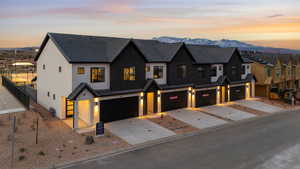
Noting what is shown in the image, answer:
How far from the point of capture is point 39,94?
26.2m

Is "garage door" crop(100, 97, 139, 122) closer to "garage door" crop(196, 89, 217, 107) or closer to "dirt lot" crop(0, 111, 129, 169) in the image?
"dirt lot" crop(0, 111, 129, 169)

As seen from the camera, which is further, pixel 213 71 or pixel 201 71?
pixel 213 71

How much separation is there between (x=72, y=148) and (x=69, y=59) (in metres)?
7.80

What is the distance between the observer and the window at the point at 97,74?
67.5ft

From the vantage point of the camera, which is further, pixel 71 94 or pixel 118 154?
pixel 71 94

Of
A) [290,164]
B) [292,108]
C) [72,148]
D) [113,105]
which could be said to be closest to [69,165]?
[72,148]

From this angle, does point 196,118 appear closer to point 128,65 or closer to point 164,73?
point 164,73

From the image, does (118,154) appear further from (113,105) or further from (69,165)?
(113,105)

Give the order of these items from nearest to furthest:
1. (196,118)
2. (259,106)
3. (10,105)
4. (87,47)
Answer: (87,47)
(10,105)
(196,118)
(259,106)

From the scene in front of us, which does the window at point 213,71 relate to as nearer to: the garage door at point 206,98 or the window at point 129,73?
the garage door at point 206,98

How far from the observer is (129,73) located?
22641 mm

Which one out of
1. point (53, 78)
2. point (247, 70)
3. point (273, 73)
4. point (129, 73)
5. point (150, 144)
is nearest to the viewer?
point (150, 144)

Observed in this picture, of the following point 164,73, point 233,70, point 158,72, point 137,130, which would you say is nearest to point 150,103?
point 158,72

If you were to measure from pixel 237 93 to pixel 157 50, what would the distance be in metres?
15.3
